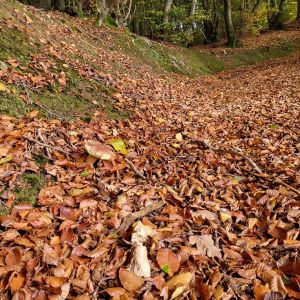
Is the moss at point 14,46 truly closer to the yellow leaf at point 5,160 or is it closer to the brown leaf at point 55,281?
the yellow leaf at point 5,160

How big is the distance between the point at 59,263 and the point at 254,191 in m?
1.90

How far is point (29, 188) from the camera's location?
2.64 meters

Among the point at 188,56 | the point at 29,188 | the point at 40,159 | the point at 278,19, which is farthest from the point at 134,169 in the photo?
the point at 278,19

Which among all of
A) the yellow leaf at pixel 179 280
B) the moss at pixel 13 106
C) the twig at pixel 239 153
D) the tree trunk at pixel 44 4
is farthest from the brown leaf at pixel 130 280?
the tree trunk at pixel 44 4

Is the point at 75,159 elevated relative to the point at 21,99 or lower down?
lower down

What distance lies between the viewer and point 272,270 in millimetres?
2072

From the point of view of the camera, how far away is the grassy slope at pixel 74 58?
4.02 m

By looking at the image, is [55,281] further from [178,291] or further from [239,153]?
[239,153]

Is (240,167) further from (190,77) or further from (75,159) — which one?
(190,77)

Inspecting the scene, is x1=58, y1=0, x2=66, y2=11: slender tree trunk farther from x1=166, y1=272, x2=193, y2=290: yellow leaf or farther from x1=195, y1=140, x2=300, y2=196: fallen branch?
x1=166, y1=272, x2=193, y2=290: yellow leaf

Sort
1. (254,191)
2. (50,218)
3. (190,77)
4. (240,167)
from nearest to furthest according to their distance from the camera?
(50,218) → (254,191) → (240,167) → (190,77)

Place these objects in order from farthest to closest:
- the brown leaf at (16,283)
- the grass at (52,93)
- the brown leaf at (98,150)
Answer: the grass at (52,93), the brown leaf at (98,150), the brown leaf at (16,283)

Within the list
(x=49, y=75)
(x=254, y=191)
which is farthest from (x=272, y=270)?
(x=49, y=75)

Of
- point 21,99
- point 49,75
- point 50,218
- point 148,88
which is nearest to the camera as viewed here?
point 50,218
